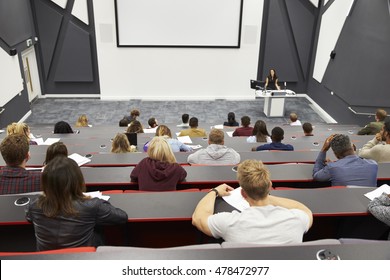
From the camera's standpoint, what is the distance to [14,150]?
260cm

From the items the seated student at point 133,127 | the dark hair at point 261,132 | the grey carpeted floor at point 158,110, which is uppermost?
the dark hair at point 261,132

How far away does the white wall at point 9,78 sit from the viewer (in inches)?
290

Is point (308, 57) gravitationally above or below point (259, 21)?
below

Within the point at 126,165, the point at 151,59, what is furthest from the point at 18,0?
the point at 126,165

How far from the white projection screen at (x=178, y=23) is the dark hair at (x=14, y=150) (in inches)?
296

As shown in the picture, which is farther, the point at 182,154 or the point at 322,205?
the point at 182,154

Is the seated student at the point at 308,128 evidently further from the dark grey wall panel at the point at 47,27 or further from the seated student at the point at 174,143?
the dark grey wall panel at the point at 47,27

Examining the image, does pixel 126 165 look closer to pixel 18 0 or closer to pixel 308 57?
pixel 18 0

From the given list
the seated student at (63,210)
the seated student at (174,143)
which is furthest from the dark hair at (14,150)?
the seated student at (174,143)

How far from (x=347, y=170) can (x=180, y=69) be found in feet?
25.4
